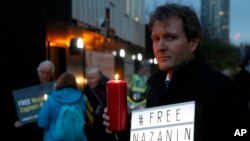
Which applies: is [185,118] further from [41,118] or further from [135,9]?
[135,9]

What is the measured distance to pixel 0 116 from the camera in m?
9.76

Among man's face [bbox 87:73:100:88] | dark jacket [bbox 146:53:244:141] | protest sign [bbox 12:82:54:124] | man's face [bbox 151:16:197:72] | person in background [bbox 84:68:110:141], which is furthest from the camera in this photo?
man's face [bbox 87:73:100:88]

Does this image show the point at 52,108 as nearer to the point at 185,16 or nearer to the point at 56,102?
the point at 56,102

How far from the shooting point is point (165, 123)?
241 cm

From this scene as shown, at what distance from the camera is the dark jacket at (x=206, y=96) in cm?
223

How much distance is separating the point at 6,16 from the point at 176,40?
797 cm

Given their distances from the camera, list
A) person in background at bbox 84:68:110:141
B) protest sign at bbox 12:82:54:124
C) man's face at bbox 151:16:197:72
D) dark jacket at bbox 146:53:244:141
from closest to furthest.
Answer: dark jacket at bbox 146:53:244:141
man's face at bbox 151:16:197:72
protest sign at bbox 12:82:54:124
person in background at bbox 84:68:110:141

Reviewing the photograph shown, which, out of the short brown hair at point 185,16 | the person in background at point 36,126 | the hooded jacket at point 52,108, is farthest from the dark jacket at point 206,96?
the person in background at point 36,126

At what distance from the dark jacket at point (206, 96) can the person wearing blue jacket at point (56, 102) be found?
4.04 meters

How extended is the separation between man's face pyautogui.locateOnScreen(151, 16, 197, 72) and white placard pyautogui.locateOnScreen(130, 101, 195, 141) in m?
0.21

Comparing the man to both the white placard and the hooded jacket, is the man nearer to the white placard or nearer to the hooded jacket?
the white placard

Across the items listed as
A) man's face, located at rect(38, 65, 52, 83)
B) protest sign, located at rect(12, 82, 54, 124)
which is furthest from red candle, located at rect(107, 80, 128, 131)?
man's face, located at rect(38, 65, 52, 83)

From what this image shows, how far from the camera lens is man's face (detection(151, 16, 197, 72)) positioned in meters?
2.45

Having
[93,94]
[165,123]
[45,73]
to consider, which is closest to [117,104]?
[165,123]
